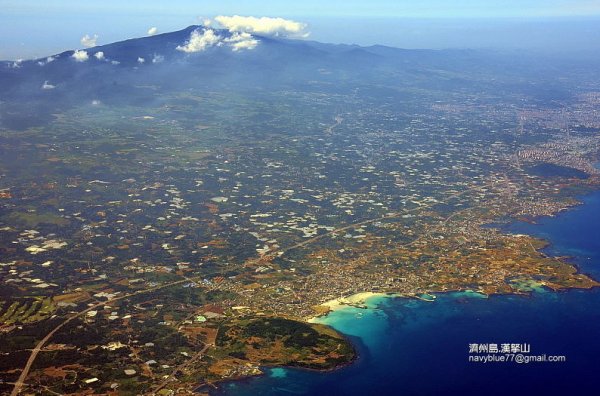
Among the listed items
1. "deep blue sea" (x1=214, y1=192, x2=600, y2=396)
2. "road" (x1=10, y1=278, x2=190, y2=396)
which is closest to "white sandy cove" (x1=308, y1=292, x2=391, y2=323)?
"deep blue sea" (x1=214, y1=192, x2=600, y2=396)

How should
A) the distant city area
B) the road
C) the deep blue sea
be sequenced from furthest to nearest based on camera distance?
the distant city area < the deep blue sea < the road

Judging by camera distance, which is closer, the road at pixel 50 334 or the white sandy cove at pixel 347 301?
the road at pixel 50 334

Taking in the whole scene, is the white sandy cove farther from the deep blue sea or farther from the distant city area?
the deep blue sea

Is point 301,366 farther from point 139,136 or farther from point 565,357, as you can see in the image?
point 139,136

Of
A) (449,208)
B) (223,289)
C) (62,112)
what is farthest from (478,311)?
(62,112)

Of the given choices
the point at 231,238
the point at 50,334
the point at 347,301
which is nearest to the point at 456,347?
the point at 347,301

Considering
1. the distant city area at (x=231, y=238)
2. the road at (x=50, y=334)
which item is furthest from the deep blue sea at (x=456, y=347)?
the road at (x=50, y=334)

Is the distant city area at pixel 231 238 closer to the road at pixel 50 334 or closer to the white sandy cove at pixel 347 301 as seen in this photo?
the road at pixel 50 334

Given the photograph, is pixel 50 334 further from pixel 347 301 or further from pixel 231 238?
pixel 231 238
